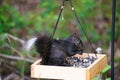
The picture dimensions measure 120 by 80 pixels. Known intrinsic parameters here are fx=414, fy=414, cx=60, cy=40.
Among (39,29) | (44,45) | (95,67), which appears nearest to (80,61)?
(95,67)

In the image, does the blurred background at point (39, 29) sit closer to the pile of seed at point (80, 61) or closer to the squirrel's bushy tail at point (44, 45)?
the pile of seed at point (80, 61)

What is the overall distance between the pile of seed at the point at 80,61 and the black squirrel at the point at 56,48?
0.25 ft

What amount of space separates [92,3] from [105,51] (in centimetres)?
66

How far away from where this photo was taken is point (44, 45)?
279cm

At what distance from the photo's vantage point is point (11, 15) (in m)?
4.89

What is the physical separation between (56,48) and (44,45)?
0.28 feet

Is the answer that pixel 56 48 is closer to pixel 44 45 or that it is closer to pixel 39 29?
pixel 44 45

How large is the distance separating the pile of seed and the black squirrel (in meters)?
0.08

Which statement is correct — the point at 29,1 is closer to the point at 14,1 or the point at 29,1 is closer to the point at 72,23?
the point at 14,1

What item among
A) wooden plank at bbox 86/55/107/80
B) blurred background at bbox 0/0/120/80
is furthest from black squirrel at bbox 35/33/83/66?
blurred background at bbox 0/0/120/80

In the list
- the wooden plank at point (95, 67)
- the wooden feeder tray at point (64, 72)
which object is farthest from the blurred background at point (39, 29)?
the wooden feeder tray at point (64, 72)

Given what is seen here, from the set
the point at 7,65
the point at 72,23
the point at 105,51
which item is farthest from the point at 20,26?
the point at 72,23

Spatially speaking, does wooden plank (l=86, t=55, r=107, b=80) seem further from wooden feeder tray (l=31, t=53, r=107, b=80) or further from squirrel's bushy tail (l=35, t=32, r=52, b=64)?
squirrel's bushy tail (l=35, t=32, r=52, b=64)

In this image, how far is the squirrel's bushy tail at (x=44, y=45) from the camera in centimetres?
278
